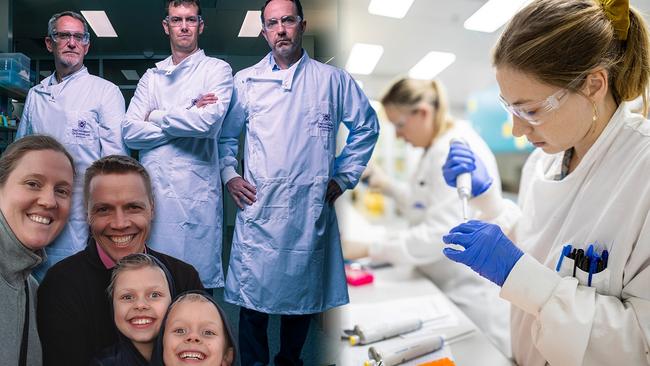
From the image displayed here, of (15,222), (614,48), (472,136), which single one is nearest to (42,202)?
(15,222)

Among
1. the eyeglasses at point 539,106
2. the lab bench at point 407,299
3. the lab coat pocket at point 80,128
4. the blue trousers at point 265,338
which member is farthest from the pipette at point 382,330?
the lab coat pocket at point 80,128

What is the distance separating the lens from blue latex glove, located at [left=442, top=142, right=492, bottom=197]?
5.73 feet

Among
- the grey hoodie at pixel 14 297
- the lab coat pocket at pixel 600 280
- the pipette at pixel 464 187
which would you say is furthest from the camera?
the pipette at pixel 464 187

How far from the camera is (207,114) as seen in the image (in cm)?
111

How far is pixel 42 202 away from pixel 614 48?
1.43 metres

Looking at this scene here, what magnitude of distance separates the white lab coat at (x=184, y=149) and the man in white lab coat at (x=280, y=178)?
4 centimetres

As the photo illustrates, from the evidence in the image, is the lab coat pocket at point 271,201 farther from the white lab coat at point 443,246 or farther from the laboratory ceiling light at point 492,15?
the white lab coat at point 443,246

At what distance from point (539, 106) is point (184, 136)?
909mm

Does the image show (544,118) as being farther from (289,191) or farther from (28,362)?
(28,362)

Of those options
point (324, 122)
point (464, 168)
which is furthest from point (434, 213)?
point (324, 122)

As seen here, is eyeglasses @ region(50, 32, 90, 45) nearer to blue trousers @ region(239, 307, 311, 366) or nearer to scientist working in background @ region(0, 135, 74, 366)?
scientist working in background @ region(0, 135, 74, 366)

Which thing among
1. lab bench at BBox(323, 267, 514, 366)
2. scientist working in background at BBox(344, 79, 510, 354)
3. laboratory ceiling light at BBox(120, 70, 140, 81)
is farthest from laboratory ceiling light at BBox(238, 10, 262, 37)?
scientist working in background at BBox(344, 79, 510, 354)

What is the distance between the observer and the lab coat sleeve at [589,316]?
102 centimetres

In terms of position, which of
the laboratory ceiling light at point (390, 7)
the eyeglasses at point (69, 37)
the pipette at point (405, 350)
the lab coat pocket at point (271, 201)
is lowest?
the pipette at point (405, 350)
